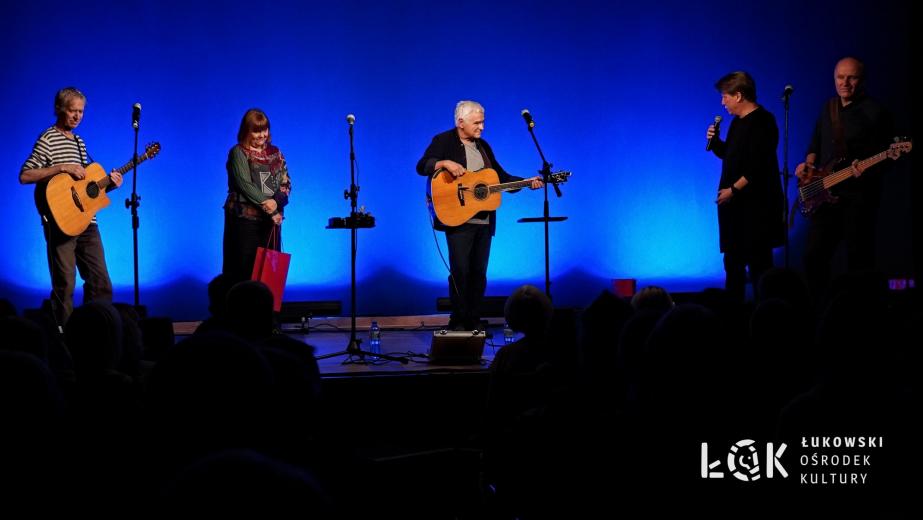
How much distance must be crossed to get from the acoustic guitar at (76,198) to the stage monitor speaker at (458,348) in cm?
290

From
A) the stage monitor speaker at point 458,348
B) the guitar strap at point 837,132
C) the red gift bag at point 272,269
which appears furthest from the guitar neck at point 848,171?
the red gift bag at point 272,269

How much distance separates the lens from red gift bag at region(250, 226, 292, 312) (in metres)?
5.78

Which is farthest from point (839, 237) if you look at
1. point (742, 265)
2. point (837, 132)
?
point (742, 265)

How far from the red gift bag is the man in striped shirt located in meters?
1.10

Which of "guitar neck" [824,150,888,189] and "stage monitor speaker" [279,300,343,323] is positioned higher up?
"guitar neck" [824,150,888,189]

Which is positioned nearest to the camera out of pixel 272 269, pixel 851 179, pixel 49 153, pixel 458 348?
pixel 458 348

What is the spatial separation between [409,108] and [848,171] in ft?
13.3

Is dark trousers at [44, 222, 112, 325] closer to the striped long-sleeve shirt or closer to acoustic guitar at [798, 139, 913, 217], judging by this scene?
the striped long-sleeve shirt

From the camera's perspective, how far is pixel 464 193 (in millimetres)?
6309

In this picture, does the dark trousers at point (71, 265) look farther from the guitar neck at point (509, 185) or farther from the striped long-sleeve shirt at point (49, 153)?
the guitar neck at point (509, 185)

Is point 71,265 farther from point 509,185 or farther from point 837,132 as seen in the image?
point 837,132

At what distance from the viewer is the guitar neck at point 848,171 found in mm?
6059

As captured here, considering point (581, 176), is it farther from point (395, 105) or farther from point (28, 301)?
point (28, 301)

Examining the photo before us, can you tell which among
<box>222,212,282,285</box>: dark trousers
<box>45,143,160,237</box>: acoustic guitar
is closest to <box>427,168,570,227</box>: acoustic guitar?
<box>222,212,282,285</box>: dark trousers
